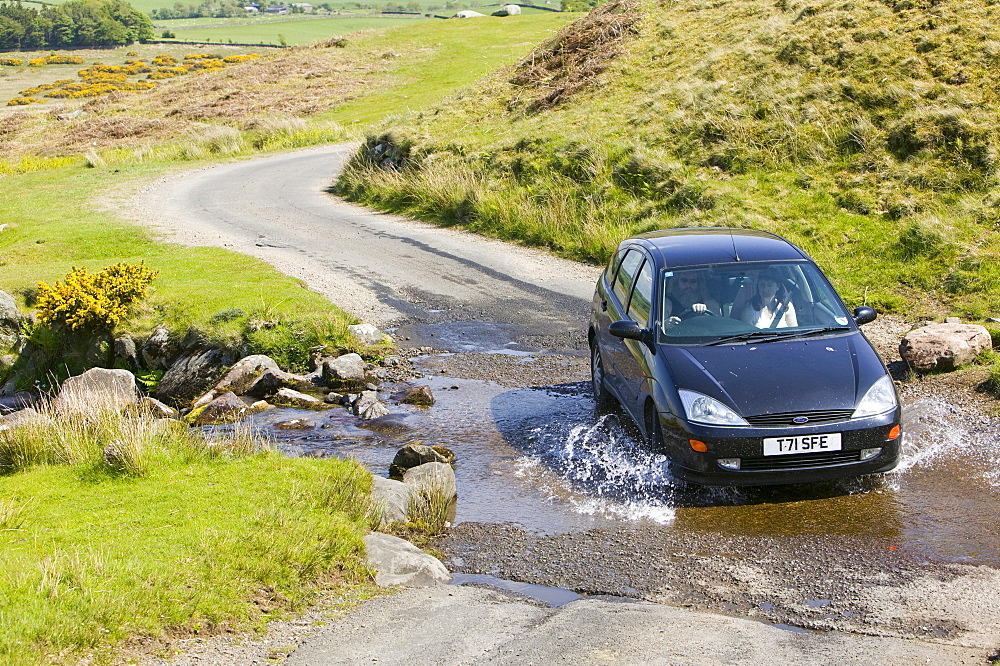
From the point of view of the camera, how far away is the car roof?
8.77 metres

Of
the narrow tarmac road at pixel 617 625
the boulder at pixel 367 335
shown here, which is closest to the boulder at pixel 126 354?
the boulder at pixel 367 335

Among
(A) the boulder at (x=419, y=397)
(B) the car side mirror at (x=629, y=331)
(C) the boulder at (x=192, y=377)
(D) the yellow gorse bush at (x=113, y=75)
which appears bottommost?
(C) the boulder at (x=192, y=377)

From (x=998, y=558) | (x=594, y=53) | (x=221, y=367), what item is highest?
(x=594, y=53)

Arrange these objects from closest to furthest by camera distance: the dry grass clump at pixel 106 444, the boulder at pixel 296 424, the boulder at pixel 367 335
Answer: the dry grass clump at pixel 106 444, the boulder at pixel 296 424, the boulder at pixel 367 335

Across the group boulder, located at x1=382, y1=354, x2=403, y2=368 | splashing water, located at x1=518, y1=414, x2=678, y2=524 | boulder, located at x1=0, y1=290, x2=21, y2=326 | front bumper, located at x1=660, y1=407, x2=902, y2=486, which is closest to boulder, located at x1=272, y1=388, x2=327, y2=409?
boulder, located at x1=382, y1=354, x2=403, y2=368

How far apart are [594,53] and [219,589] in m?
30.2

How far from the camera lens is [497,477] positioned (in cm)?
850

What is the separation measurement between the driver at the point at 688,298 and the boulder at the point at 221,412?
18.2 feet

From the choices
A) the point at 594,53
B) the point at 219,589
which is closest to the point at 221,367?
the point at 219,589

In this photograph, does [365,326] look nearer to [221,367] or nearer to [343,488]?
[221,367]

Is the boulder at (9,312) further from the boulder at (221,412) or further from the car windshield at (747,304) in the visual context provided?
the car windshield at (747,304)

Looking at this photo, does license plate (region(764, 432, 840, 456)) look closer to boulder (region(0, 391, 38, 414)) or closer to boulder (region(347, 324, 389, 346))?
boulder (region(347, 324, 389, 346))

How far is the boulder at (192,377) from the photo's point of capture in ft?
42.7

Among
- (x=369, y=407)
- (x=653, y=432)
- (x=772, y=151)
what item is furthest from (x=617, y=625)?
(x=772, y=151)
